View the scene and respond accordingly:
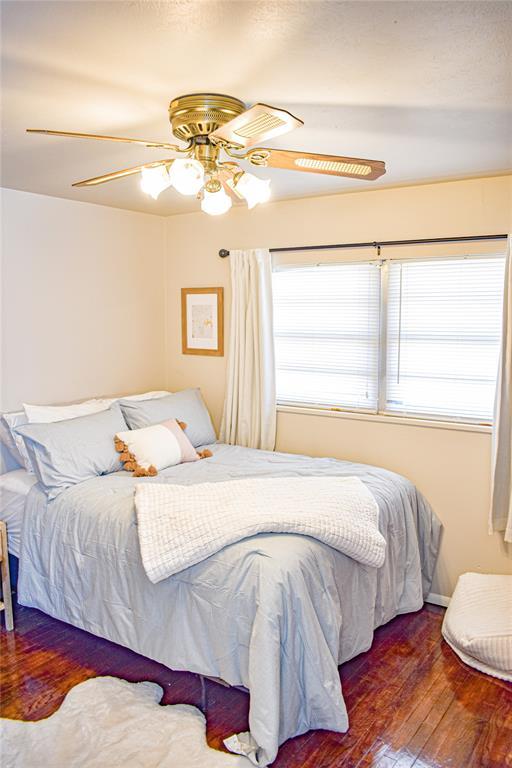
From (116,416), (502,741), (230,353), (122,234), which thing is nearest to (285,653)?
(502,741)

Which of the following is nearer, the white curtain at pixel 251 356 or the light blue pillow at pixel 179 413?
the light blue pillow at pixel 179 413

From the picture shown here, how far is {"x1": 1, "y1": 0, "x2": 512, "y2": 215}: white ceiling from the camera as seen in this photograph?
1487 millimetres

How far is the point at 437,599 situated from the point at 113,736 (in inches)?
79.2

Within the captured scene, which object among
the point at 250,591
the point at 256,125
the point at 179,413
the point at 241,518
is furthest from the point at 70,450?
the point at 256,125

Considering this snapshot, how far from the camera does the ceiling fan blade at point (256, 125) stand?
5.29ft

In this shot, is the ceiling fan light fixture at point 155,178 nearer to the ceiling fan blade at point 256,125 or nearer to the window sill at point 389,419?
the ceiling fan blade at point 256,125

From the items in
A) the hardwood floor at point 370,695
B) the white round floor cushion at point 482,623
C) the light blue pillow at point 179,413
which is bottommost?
the hardwood floor at point 370,695

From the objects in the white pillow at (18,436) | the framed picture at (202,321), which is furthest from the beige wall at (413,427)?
the white pillow at (18,436)

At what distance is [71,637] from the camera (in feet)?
10.0

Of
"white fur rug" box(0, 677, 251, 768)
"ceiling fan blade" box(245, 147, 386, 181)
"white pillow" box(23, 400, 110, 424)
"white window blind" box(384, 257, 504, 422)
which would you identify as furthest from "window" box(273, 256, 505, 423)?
"white fur rug" box(0, 677, 251, 768)

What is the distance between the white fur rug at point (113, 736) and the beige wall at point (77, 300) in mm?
1830

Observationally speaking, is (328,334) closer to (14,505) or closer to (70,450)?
(70,450)

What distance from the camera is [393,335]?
11.8 ft

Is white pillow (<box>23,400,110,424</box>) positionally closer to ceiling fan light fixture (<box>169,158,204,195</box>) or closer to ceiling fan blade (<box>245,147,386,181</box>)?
ceiling fan light fixture (<box>169,158,204,195</box>)
